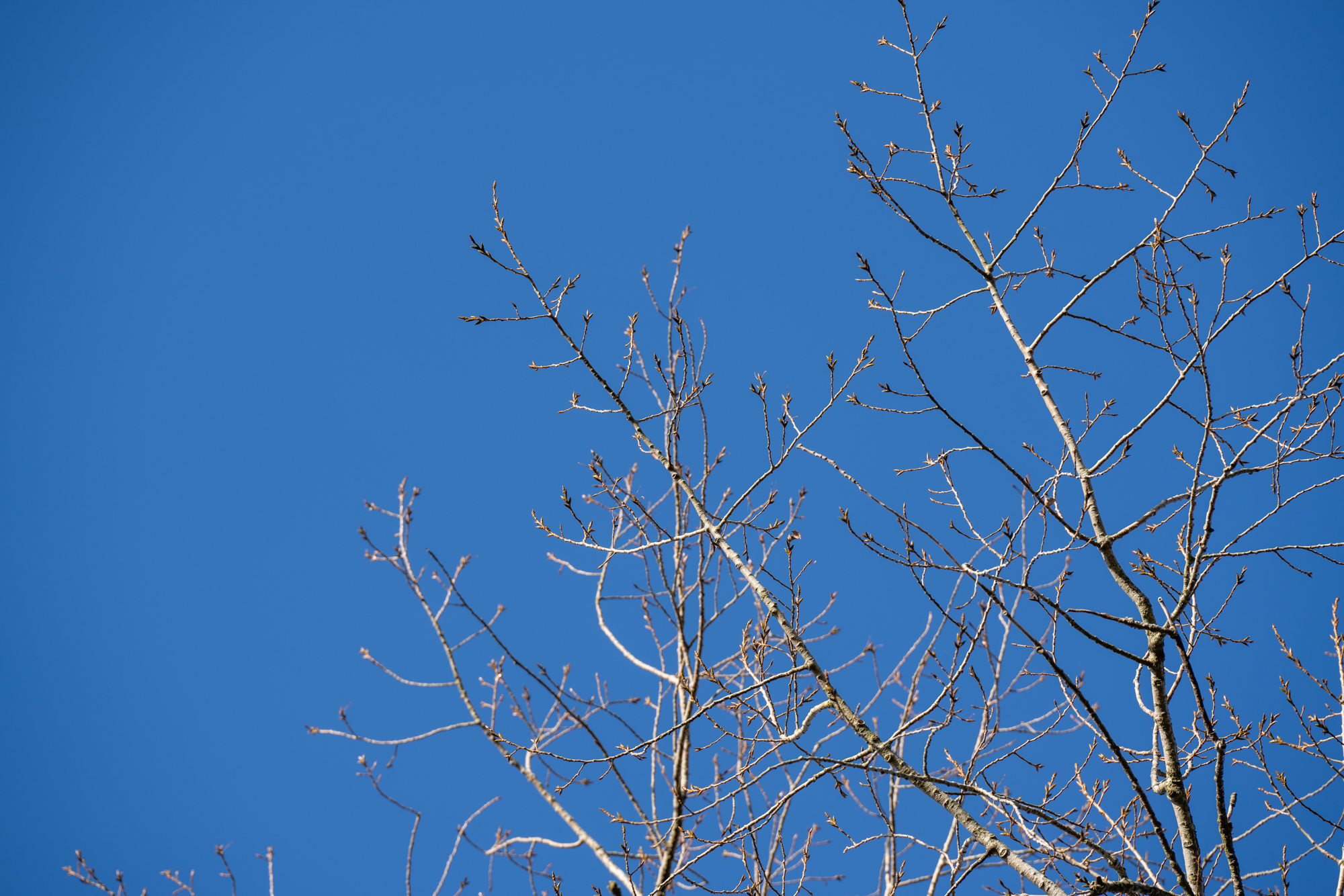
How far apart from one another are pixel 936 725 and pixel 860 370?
4.33 ft

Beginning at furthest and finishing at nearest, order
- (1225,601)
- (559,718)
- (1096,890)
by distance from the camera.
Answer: (559,718), (1225,601), (1096,890)

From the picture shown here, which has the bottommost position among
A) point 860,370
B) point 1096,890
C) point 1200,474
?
point 1096,890

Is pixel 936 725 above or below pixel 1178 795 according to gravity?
above

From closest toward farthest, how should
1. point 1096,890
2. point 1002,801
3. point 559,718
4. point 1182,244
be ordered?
1. point 1096,890
2. point 1002,801
3. point 1182,244
4. point 559,718

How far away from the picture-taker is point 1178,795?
2547 mm

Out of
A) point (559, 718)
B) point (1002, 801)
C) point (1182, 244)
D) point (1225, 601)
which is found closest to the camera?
point (1002, 801)

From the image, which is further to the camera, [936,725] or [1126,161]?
[1126,161]

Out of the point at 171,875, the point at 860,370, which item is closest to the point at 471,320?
the point at 860,370

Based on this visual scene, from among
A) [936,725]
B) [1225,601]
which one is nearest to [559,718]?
[936,725]

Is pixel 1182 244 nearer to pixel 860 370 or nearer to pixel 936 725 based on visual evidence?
pixel 860 370

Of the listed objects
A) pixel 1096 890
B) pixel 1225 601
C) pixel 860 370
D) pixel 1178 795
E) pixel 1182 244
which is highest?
pixel 1182 244

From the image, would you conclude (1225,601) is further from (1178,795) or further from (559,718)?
(559,718)

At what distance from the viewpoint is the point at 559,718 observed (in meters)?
4.06

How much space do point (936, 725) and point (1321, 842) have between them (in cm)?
185
